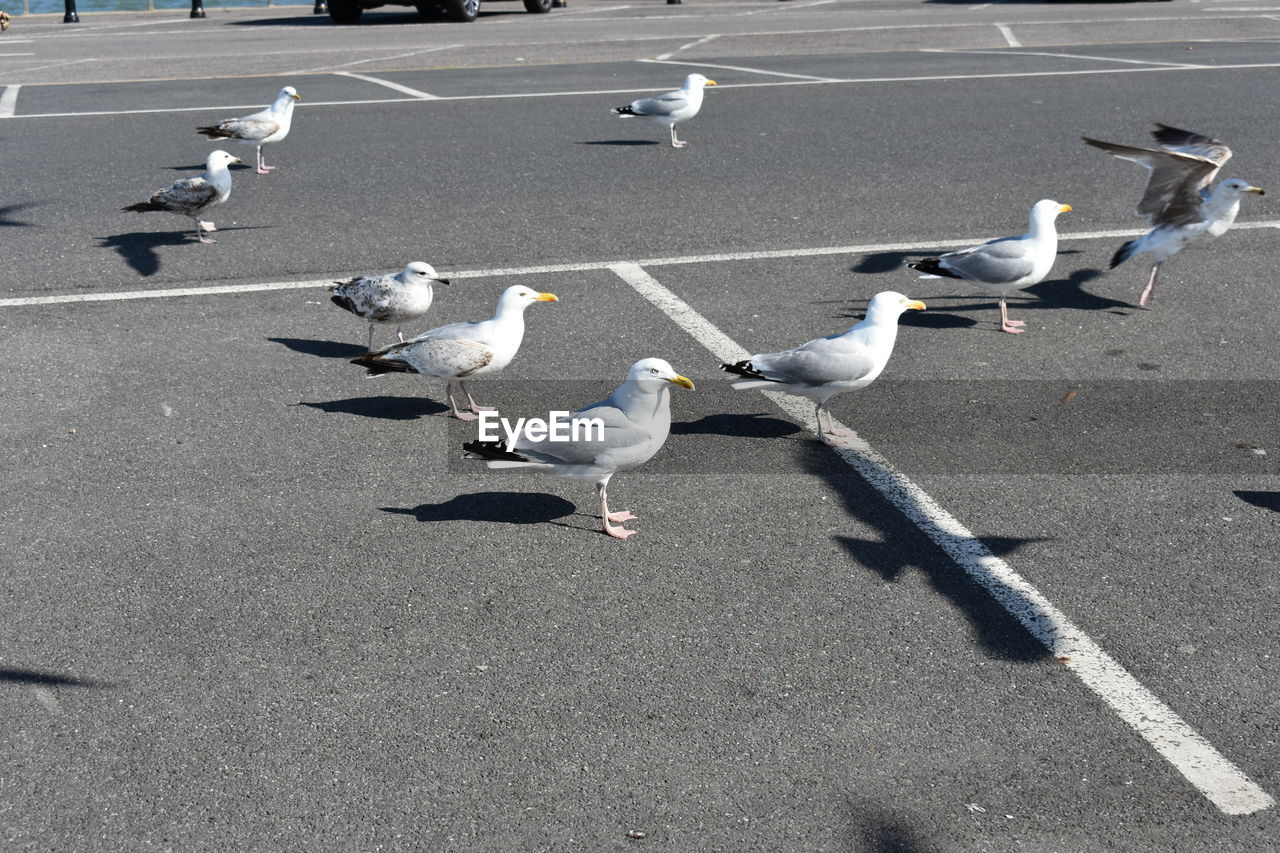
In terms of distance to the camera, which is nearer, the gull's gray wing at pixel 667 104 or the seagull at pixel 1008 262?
the seagull at pixel 1008 262

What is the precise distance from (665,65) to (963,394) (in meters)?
13.0

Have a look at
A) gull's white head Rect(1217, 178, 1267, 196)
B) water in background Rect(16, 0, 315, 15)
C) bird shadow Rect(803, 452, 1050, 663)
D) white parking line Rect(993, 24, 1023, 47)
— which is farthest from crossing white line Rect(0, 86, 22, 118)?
water in background Rect(16, 0, 315, 15)

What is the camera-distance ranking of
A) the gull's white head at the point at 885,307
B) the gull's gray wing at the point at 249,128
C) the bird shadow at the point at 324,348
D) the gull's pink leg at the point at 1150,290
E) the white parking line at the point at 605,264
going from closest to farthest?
the gull's white head at the point at 885,307
the bird shadow at the point at 324,348
the gull's pink leg at the point at 1150,290
the white parking line at the point at 605,264
the gull's gray wing at the point at 249,128

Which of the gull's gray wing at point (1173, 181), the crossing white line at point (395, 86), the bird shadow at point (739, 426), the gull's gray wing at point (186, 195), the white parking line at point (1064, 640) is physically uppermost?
the gull's gray wing at point (1173, 181)

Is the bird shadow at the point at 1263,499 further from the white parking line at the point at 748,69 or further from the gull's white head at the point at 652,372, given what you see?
the white parking line at the point at 748,69

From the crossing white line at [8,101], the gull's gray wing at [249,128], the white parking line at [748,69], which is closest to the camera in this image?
the gull's gray wing at [249,128]

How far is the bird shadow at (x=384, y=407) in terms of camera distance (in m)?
6.40

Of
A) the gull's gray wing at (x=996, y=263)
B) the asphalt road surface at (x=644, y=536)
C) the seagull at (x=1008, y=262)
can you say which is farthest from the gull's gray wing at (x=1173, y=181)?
the gull's gray wing at (x=996, y=263)

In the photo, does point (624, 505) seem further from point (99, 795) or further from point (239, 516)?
point (99, 795)

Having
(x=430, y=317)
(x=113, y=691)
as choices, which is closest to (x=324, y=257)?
(x=430, y=317)

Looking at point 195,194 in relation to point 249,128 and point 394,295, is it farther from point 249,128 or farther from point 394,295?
point 394,295

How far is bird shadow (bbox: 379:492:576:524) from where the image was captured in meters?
5.27

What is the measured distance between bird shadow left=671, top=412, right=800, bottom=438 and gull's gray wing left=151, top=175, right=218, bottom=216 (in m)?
4.85

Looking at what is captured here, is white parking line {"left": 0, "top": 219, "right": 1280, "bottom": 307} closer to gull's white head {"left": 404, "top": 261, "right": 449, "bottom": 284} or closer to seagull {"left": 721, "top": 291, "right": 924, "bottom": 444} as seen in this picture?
gull's white head {"left": 404, "top": 261, "right": 449, "bottom": 284}
